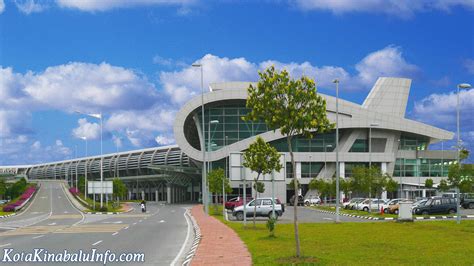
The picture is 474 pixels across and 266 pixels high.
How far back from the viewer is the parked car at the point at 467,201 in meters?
60.4

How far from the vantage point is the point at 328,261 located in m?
15.3

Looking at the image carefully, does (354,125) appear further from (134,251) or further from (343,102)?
(134,251)

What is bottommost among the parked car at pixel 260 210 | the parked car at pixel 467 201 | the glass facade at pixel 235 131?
the parked car at pixel 467 201

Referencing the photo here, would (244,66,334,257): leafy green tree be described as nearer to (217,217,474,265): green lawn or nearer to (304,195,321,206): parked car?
(217,217,474,265): green lawn

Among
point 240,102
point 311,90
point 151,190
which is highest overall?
point 240,102

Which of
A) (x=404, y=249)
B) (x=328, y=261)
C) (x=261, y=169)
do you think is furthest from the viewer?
(x=261, y=169)

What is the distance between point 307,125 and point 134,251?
7.09 meters

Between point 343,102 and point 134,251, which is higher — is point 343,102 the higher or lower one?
the higher one

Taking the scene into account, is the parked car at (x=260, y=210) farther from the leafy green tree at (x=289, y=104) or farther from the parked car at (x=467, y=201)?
the parked car at (x=467, y=201)

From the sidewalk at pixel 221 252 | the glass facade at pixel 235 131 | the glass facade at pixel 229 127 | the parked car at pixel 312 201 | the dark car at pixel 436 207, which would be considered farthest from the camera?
the glass facade at pixel 229 127

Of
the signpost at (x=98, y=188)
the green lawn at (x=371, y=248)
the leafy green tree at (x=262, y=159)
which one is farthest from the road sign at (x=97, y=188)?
the green lawn at (x=371, y=248)

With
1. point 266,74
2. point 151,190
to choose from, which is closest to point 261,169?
point 266,74

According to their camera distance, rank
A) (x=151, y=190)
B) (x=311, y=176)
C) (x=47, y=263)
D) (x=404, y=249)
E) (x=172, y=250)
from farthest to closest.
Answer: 1. (x=151, y=190)
2. (x=311, y=176)
3. (x=172, y=250)
4. (x=404, y=249)
5. (x=47, y=263)

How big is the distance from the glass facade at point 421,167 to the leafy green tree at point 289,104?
8676 centimetres
